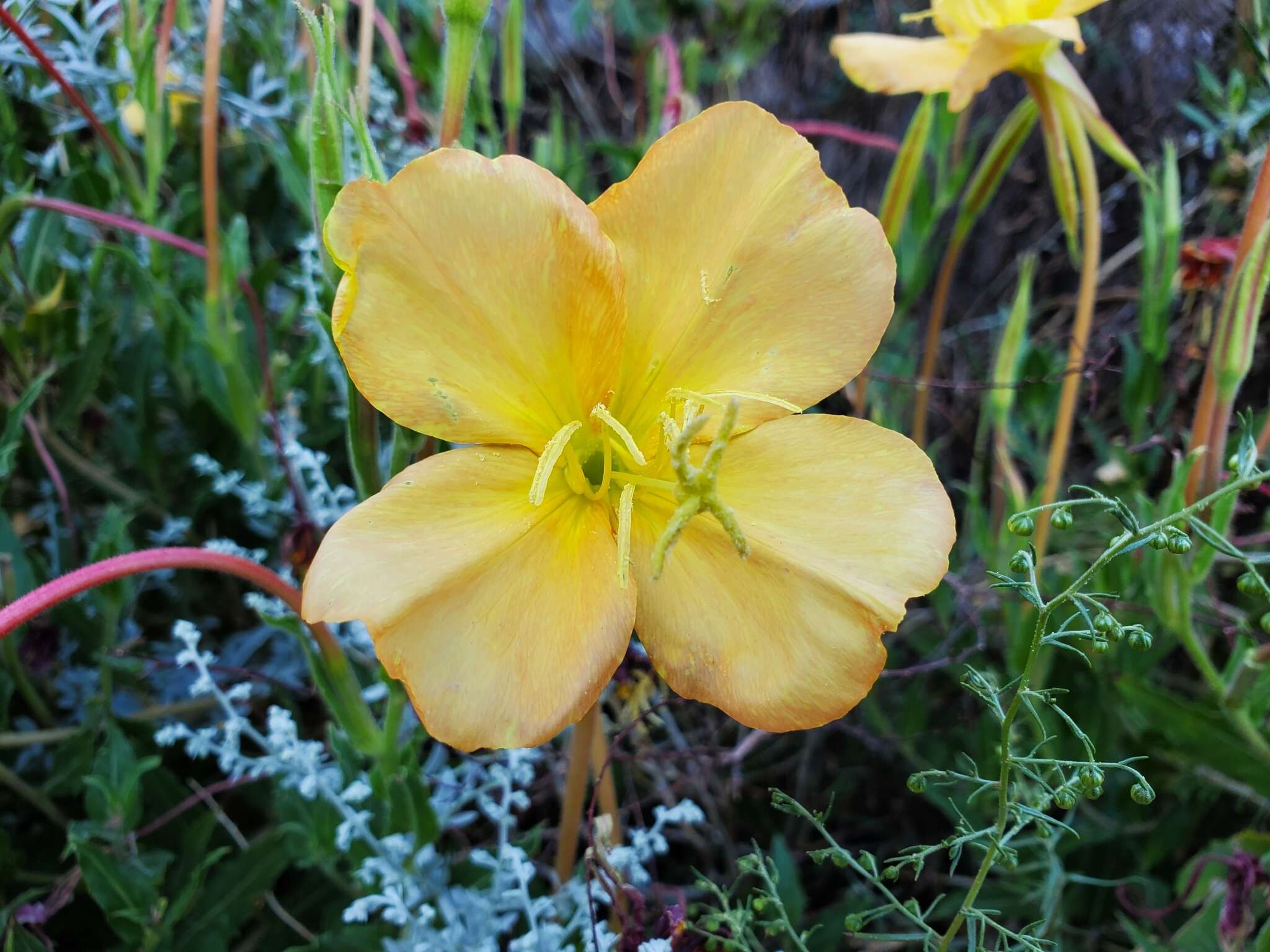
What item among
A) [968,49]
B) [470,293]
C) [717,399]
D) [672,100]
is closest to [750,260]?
[717,399]

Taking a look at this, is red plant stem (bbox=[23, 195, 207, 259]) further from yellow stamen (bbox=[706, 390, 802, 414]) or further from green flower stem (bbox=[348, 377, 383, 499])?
yellow stamen (bbox=[706, 390, 802, 414])

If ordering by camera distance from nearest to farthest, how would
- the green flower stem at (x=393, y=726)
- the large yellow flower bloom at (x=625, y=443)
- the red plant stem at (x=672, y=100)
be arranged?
the large yellow flower bloom at (x=625, y=443) < the green flower stem at (x=393, y=726) < the red plant stem at (x=672, y=100)

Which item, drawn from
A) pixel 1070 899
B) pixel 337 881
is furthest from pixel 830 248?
pixel 1070 899

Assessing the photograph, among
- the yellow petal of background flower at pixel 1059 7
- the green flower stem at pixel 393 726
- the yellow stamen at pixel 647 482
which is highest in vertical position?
the yellow petal of background flower at pixel 1059 7

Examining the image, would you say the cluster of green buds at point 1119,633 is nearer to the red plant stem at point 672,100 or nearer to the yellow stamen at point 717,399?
the yellow stamen at point 717,399

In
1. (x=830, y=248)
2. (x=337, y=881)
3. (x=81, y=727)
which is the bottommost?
(x=337, y=881)

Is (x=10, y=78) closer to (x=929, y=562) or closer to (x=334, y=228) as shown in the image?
(x=334, y=228)

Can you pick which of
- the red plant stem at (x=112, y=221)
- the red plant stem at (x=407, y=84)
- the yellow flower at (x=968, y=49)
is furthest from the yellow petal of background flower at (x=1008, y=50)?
the red plant stem at (x=112, y=221)

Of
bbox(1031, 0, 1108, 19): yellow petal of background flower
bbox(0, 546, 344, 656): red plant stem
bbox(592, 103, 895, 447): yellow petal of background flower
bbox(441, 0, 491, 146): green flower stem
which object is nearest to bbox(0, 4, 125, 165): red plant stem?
bbox(441, 0, 491, 146): green flower stem
